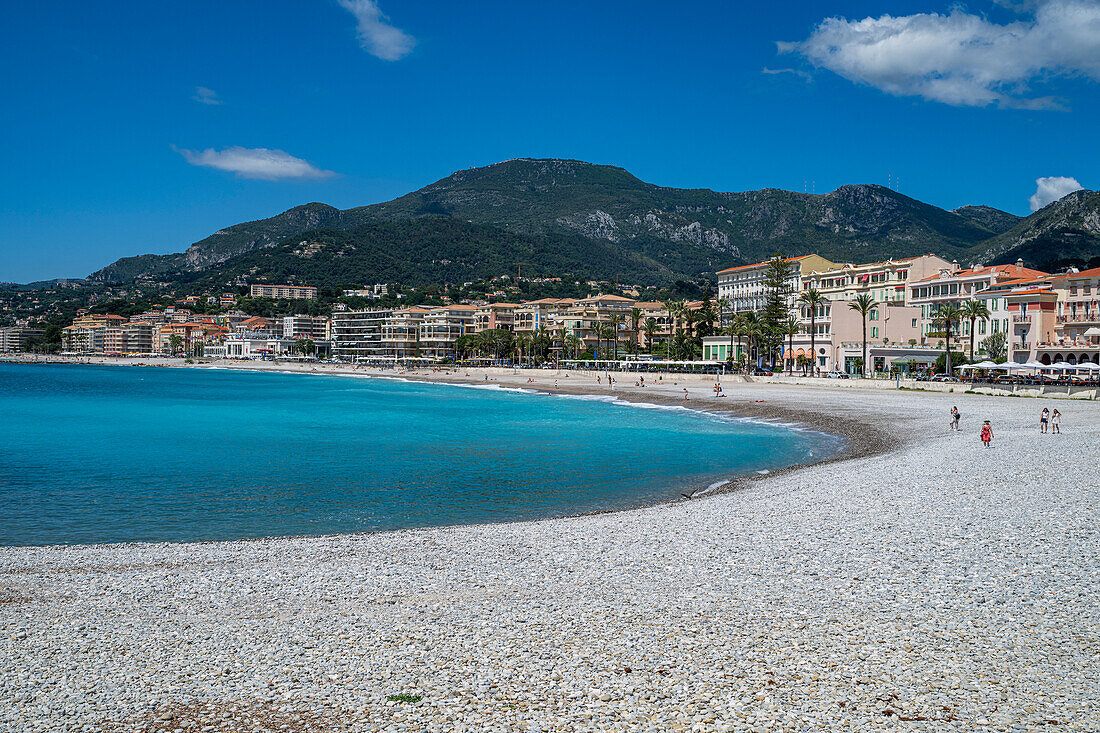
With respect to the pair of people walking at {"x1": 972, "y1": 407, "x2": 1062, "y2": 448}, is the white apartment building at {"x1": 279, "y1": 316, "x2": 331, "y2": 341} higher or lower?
higher

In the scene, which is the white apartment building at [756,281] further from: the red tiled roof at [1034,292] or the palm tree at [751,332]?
the red tiled roof at [1034,292]

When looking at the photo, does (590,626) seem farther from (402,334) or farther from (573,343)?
(402,334)

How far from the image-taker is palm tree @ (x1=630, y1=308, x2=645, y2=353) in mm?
118688

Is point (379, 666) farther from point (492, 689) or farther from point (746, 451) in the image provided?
point (746, 451)

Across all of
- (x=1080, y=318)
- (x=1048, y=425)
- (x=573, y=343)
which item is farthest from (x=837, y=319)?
(x=1048, y=425)

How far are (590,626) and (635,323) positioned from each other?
373 ft

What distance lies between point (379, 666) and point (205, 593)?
3.53 metres

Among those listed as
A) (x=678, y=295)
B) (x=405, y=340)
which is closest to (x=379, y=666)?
(x=405, y=340)

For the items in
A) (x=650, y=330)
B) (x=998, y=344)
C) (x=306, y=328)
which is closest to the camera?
(x=998, y=344)

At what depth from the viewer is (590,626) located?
24.6 ft

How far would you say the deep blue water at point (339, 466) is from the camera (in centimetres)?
1494

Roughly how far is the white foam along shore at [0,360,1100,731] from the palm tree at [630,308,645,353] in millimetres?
105882

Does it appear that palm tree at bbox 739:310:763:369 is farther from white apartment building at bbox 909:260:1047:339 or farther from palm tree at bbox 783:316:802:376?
white apartment building at bbox 909:260:1047:339

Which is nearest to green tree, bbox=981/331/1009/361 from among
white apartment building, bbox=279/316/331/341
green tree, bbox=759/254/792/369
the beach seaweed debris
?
green tree, bbox=759/254/792/369
